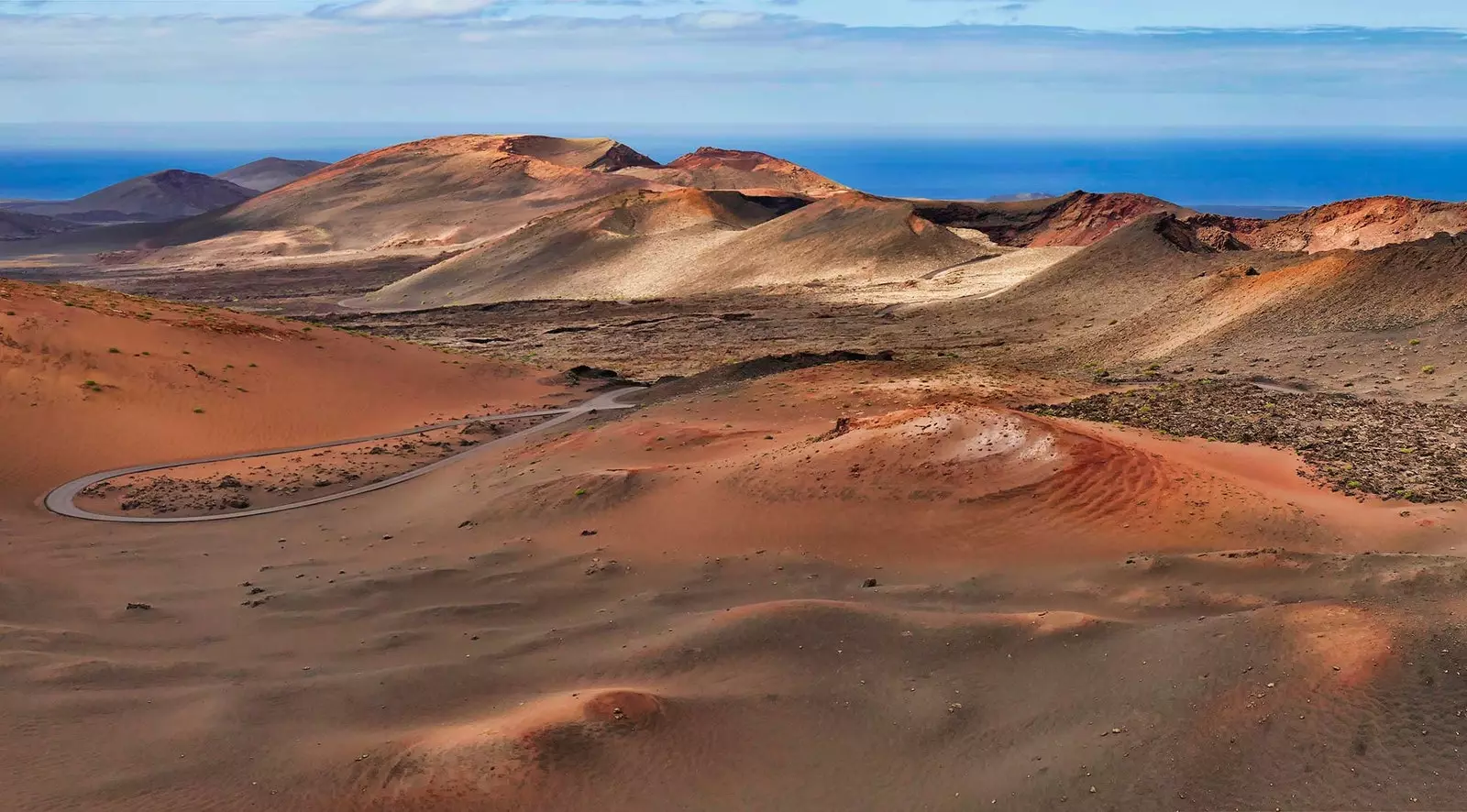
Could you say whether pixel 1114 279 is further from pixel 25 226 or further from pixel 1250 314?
pixel 25 226

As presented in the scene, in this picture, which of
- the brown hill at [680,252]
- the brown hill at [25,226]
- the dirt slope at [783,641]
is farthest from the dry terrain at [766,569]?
the brown hill at [25,226]

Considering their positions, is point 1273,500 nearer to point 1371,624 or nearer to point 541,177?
point 1371,624

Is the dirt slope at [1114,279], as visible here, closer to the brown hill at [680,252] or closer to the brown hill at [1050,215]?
the brown hill at [680,252]

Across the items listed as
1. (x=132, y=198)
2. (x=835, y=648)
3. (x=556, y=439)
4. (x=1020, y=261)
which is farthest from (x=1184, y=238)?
(x=132, y=198)

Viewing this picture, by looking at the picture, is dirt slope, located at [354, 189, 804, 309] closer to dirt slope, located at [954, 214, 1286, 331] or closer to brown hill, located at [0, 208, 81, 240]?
dirt slope, located at [954, 214, 1286, 331]

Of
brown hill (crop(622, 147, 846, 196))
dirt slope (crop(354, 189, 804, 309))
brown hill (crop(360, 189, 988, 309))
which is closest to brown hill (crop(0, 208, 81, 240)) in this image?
brown hill (crop(622, 147, 846, 196))

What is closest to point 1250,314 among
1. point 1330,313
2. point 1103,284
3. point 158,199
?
point 1330,313
